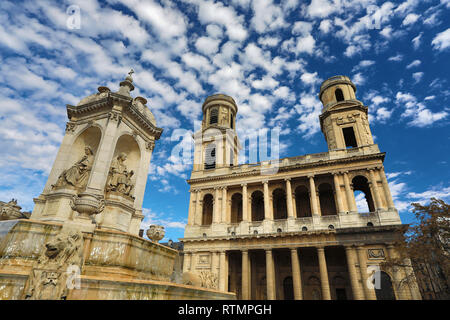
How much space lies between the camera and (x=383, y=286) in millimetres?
19656

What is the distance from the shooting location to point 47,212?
8.37m

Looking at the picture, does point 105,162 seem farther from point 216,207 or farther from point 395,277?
point 395,277

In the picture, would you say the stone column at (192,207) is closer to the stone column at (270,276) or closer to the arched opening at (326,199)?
the stone column at (270,276)

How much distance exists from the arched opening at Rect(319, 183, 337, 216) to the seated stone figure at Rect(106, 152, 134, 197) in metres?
22.3

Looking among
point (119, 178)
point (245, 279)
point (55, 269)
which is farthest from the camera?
point (245, 279)

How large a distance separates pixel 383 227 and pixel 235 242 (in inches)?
514

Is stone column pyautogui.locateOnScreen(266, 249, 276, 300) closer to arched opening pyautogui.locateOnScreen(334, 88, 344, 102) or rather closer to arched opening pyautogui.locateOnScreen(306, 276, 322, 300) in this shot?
arched opening pyautogui.locateOnScreen(306, 276, 322, 300)

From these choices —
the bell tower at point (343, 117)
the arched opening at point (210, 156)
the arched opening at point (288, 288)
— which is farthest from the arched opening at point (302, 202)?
the arched opening at point (210, 156)

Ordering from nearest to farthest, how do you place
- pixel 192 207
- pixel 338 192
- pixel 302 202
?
1. pixel 338 192
2. pixel 302 202
3. pixel 192 207

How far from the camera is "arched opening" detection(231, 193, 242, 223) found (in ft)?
95.2

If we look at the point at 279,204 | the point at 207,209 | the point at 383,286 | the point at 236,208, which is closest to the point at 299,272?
the point at 383,286

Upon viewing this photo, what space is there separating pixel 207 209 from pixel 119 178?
21.6m

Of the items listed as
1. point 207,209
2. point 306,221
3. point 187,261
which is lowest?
point 187,261
